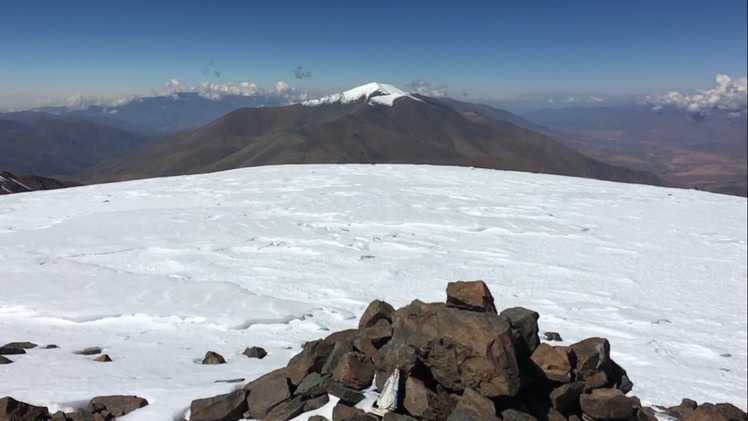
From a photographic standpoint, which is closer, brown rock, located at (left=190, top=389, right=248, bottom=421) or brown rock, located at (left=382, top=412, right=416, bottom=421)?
brown rock, located at (left=382, top=412, right=416, bottom=421)

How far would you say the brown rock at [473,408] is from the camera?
16.3ft

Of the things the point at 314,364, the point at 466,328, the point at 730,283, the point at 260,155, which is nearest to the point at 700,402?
Result: the point at 466,328

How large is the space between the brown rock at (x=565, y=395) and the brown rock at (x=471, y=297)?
122 centimetres

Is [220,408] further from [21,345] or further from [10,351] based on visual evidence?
[21,345]

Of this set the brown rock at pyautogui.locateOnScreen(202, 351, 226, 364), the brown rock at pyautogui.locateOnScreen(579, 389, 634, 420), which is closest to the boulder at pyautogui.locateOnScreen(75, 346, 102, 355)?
the brown rock at pyautogui.locateOnScreen(202, 351, 226, 364)

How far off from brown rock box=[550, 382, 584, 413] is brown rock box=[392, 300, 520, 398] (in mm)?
848

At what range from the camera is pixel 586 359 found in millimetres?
6352

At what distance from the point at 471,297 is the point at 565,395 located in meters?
1.59

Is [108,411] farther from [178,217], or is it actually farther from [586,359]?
[178,217]

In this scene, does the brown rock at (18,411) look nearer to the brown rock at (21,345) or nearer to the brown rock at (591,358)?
the brown rock at (21,345)

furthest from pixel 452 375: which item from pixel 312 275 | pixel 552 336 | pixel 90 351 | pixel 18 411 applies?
pixel 312 275

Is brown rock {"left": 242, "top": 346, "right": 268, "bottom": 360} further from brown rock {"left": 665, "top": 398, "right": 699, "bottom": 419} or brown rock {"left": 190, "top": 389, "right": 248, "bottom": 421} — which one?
brown rock {"left": 665, "top": 398, "right": 699, "bottom": 419}

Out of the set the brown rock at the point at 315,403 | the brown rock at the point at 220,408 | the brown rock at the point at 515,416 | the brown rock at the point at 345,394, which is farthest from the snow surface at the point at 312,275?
the brown rock at the point at 515,416

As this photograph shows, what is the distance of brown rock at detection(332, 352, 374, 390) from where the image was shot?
5.83 metres
